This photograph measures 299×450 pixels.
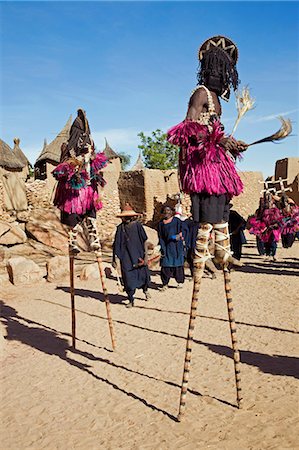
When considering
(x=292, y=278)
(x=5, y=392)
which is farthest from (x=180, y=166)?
(x=292, y=278)

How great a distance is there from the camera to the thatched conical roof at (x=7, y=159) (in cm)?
3065

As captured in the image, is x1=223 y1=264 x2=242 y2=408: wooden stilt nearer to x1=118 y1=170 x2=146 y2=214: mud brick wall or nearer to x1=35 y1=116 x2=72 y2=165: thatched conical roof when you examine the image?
x1=118 y1=170 x2=146 y2=214: mud brick wall

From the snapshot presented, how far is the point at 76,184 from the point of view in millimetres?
5570

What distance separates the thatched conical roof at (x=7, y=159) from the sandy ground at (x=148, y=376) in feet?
78.0

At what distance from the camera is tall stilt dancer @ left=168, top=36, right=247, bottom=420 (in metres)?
3.60

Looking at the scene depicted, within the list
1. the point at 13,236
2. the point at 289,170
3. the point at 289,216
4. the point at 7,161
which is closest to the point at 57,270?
the point at 13,236

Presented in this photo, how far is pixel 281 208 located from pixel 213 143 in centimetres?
1029

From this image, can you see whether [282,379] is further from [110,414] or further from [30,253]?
[30,253]

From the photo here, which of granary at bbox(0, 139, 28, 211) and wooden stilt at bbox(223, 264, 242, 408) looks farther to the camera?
granary at bbox(0, 139, 28, 211)

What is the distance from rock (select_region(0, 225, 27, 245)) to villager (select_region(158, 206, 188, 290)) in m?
7.89

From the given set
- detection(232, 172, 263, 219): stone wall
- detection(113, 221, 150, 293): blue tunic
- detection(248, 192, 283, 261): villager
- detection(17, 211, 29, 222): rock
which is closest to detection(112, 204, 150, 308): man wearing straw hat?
detection(113, 221, 150, 293): blue tunic

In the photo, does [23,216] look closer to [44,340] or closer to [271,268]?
[271,268]

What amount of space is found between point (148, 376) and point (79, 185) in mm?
2447

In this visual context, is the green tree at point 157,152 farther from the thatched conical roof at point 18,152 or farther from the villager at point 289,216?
the villager at point 289,216
